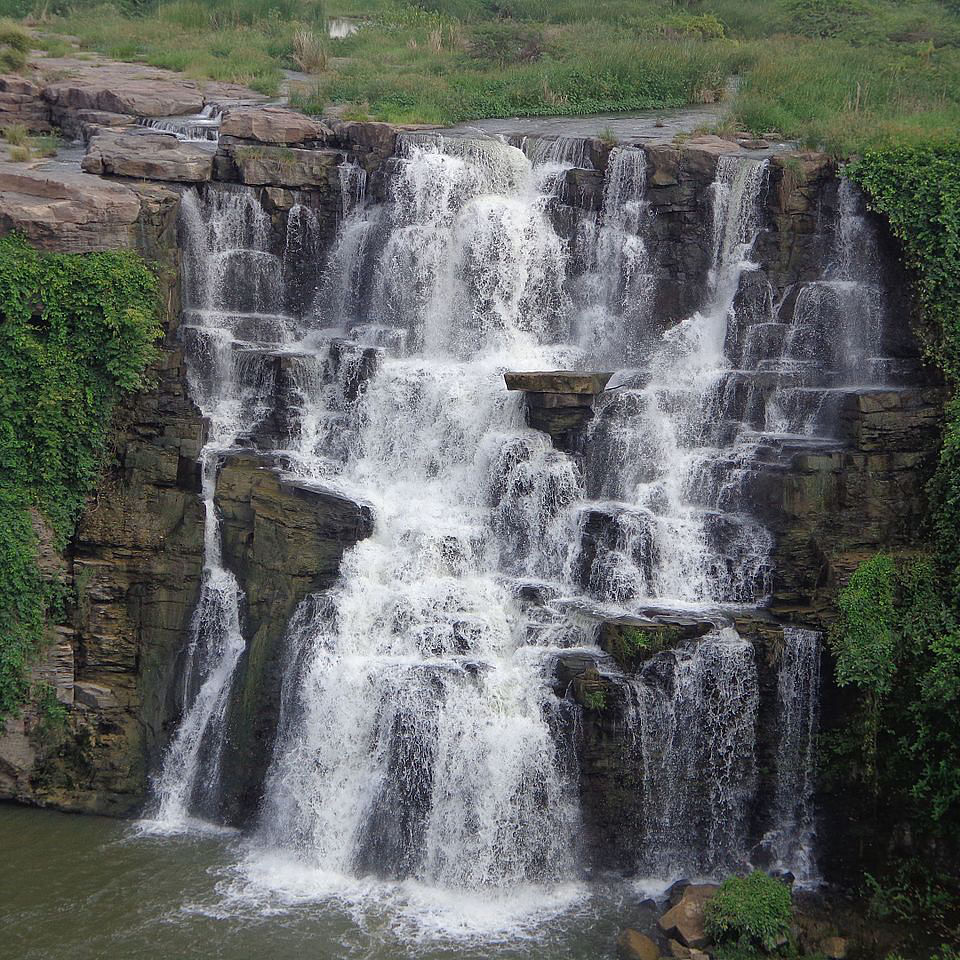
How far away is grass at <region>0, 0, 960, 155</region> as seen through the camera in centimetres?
2648

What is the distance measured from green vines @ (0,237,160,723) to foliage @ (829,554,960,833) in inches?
475

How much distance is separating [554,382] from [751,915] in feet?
28.6

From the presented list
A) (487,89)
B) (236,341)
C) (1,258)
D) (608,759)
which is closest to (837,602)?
(608,759)

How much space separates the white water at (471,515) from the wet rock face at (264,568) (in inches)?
12.9

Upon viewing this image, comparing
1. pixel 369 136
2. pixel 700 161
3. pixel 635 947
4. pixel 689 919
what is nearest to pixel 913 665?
pixel 689 919

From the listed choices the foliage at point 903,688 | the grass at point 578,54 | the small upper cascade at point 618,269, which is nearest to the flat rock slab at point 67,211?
the grass at point 578,54

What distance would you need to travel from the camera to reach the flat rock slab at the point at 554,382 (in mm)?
18584

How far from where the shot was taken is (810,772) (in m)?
15.9

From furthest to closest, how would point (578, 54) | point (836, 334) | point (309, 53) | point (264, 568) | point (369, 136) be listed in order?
point (309, 53), point (578, 54), point (369, 136), point (836, 334), point (264, 568)

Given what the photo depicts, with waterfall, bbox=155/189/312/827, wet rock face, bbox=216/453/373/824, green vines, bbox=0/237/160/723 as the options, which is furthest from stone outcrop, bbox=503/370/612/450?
green vines, bbox=0/237/160/723

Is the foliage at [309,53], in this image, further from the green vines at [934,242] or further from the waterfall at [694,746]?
the waterfall at [694,746]

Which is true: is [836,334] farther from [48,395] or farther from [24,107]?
[24,107]

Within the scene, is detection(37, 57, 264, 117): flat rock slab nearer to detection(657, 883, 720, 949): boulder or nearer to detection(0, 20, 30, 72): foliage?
detection(0, 20, 30, 72): foliage

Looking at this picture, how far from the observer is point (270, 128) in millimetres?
23281
